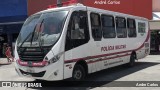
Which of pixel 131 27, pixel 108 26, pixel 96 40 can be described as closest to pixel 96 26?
pixel 96 40

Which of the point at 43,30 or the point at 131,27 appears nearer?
the point at 43,30

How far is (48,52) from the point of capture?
940 cm

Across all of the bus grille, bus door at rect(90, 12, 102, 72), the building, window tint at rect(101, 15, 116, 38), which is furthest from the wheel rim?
the building

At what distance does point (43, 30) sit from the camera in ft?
33.0

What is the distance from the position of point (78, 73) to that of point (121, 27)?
192 inches

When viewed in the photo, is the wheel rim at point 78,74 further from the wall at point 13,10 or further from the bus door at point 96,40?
the wall at point 13,10

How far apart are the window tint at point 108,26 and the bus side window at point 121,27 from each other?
0.60 meters

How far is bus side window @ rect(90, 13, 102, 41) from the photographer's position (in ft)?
37.6

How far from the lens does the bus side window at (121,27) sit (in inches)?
550

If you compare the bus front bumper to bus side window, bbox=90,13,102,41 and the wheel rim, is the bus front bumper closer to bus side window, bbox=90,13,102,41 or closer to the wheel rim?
the wheel rim

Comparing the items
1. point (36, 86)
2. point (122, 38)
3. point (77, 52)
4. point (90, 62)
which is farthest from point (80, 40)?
point (122, 38)

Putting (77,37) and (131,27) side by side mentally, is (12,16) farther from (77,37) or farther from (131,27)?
(77,37)

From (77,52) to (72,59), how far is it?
0.40 metres

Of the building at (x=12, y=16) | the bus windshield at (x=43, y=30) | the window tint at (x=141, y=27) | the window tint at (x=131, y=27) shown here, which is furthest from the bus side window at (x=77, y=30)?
the building at (x=12, y=16)
